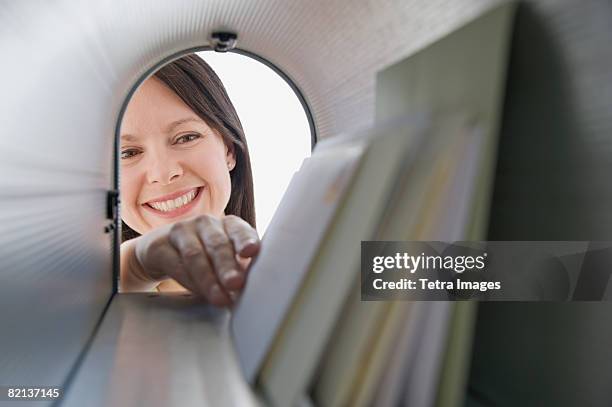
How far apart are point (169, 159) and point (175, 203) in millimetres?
336

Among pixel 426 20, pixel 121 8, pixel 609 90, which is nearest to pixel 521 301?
pixel 609 90

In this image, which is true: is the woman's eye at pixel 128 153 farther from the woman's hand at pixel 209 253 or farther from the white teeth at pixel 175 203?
the woman's hand at pixel 209 253

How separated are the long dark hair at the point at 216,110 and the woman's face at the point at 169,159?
0.06 m

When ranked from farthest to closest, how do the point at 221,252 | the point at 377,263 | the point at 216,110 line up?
1. the point at 216,110
2. the point at 221,252
3. the point at 377,263

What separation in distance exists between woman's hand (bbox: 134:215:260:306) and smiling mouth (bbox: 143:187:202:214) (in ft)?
7.06

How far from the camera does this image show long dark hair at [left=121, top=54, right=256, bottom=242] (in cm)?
382

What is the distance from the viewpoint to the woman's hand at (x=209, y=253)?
1328 millimetres

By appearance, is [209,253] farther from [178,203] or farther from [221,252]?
[178,203]

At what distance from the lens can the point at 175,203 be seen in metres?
4.06

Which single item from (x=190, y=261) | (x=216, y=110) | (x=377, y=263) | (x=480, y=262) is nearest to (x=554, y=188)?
(x=480, y=262)

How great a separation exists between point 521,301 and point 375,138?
293 millimetres

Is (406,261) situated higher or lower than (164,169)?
lower

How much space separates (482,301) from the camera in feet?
2.85

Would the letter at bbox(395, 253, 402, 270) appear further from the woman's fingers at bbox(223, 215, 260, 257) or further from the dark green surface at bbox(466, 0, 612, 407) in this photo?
the woman's fingers at bbox(223, 215, 260, 257)
